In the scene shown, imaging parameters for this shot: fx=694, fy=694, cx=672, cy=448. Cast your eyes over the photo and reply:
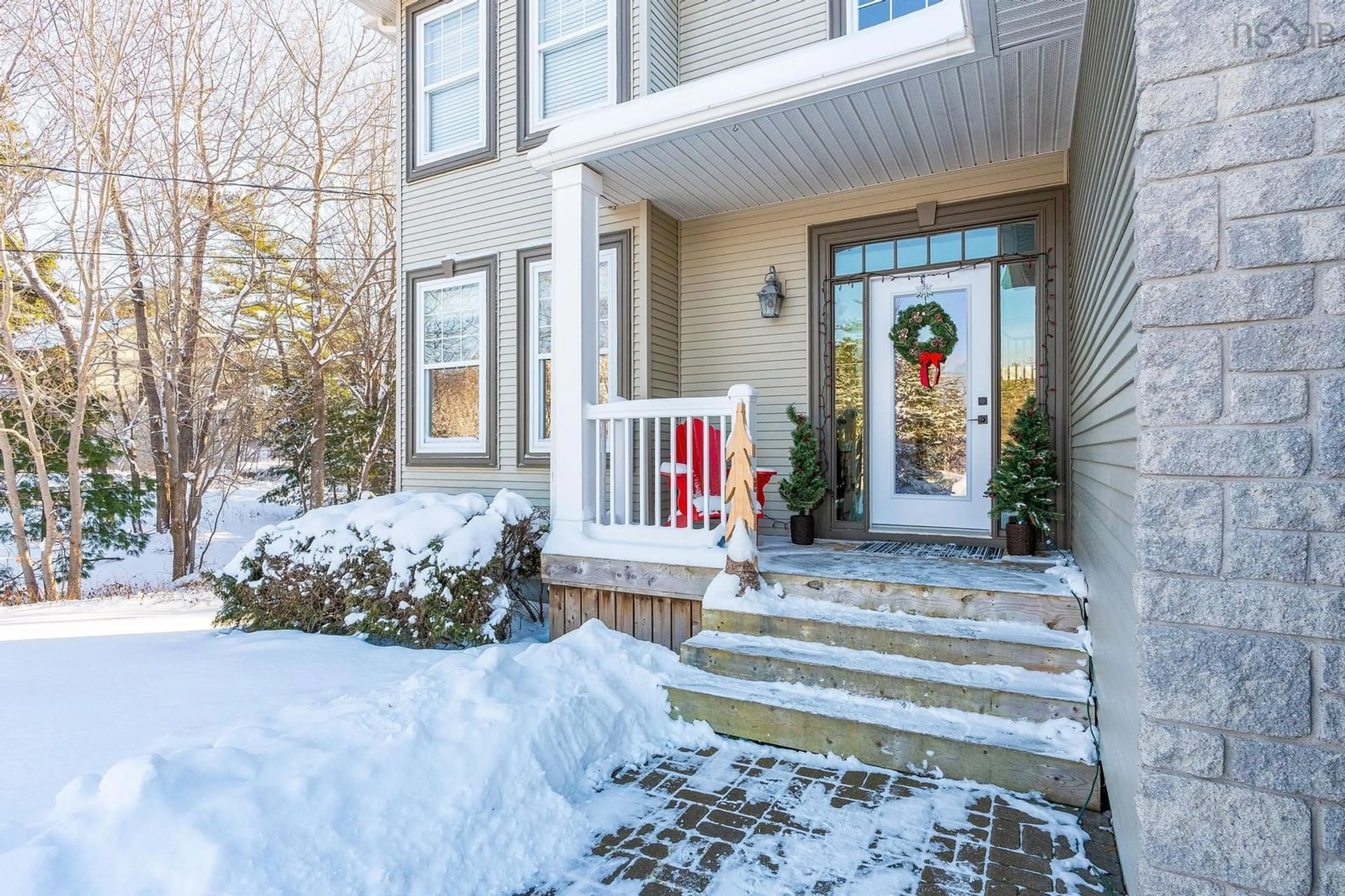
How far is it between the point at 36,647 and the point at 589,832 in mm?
4450

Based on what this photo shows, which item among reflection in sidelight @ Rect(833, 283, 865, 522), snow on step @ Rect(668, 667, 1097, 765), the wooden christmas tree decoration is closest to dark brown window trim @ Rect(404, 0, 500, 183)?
reflection in sidelight @ Rect(833, 283, 865, 522)

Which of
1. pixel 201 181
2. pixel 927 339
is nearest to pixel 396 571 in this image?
pixel 927 339

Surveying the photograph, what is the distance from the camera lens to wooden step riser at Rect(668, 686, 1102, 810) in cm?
248

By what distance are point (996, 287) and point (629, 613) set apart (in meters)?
3.28

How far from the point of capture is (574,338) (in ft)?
14.4

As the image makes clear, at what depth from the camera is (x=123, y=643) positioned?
4727 millimetres

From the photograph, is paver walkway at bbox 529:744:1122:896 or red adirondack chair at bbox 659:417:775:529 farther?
red adirondack chair at bbox 659:417:775:529

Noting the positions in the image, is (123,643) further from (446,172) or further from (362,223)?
(362,223)

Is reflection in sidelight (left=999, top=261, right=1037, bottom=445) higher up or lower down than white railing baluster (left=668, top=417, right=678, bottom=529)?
higher up

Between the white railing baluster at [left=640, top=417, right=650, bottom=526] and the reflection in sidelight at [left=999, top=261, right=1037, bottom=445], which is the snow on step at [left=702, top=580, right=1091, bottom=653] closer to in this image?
the white railing baluster at [left=640, top=417, right=650, bottom=526]

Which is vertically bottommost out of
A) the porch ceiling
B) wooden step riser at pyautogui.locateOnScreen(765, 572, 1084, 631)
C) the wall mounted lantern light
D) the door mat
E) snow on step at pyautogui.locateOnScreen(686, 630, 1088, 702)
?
snow on step at pyautogui.locateOnScreen(686, 630, 1088, 702)

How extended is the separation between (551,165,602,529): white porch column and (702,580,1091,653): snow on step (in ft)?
4.01

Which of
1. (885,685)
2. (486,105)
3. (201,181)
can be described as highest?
(201,181)
